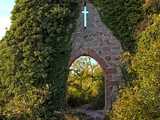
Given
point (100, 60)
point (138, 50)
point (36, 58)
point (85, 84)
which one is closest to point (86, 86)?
point (85, 84)

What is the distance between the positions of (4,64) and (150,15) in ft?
12.3

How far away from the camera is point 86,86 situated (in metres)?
18.4

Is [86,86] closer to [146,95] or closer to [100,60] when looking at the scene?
[100,60]

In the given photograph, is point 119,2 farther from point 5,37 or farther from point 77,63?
point 77,63

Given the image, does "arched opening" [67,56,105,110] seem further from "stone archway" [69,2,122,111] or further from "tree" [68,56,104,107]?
"stone archway" [69,2,122,111]

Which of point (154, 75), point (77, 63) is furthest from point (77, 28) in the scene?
point (77, 63)

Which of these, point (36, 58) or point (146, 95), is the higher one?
point (36, 58)

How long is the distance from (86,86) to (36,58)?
20.5 feet

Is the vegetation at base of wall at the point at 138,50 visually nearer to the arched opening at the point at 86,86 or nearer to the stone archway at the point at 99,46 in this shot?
the stone archway at the point at 99,46

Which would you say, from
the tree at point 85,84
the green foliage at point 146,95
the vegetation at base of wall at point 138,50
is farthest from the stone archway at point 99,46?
the green foliage at point 146,95

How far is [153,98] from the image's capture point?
31.8 feet

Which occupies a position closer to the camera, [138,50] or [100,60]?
[138,50]

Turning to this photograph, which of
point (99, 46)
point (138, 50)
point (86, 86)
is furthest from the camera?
point (86, 86)

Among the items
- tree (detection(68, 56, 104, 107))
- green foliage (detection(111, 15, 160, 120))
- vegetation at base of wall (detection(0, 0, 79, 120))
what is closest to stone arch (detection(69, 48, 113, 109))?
vegetation at base of wall (detection(0, 0, 79, 120))
